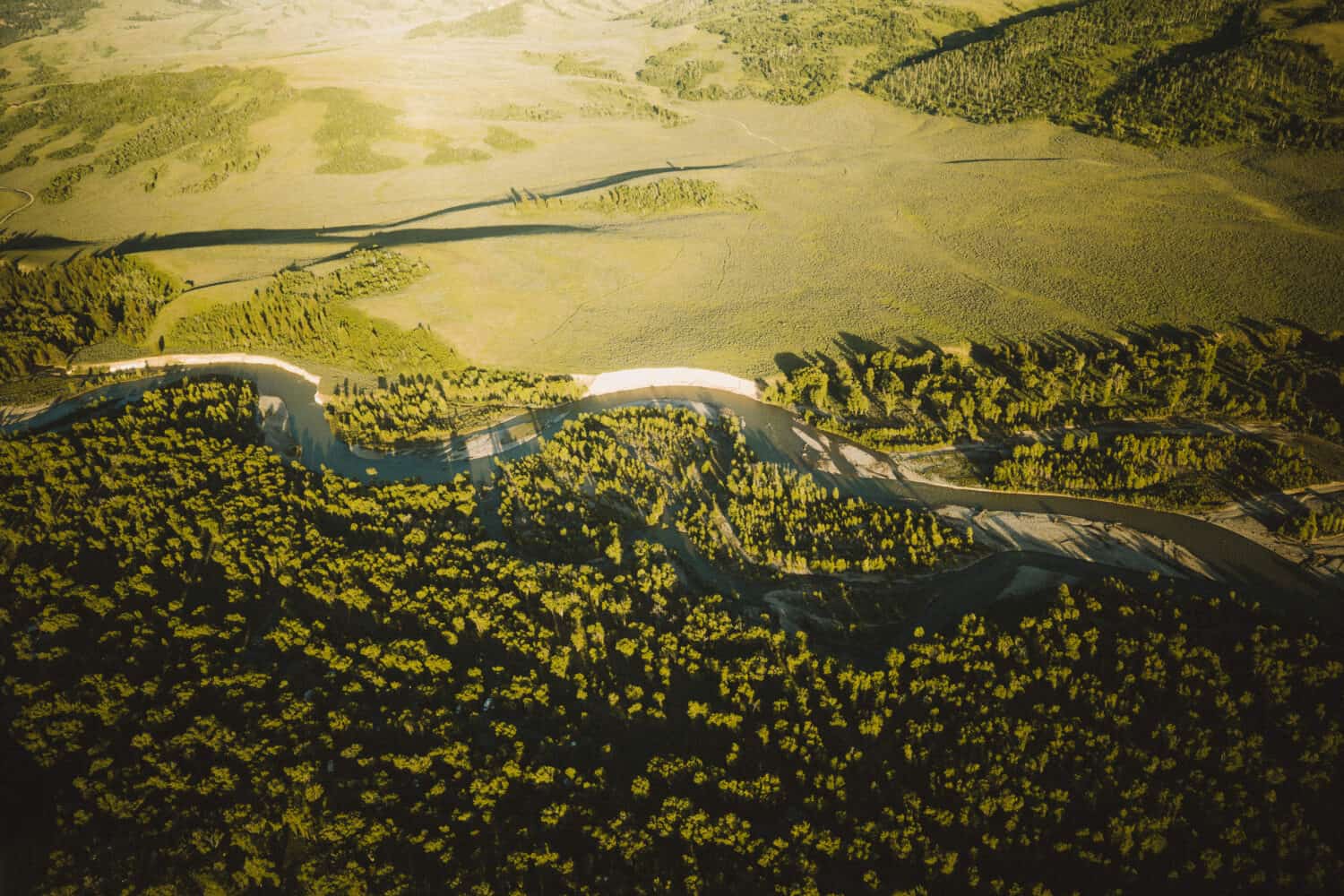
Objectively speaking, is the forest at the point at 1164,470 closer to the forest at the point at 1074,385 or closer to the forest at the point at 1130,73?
the forest at the point at 1074,385

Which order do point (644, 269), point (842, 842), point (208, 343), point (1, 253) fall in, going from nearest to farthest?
point (842, 842)
point (208, 343)
point (644, 269)
point (1, 253)

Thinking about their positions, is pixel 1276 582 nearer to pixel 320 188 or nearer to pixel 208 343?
pixel 208 343

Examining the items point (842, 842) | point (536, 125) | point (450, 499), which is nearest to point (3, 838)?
point (450, 499)

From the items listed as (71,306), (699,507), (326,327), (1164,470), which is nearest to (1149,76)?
(1164,470)

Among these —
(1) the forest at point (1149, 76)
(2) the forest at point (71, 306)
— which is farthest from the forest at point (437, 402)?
(1) the forest at point (1149, 76)

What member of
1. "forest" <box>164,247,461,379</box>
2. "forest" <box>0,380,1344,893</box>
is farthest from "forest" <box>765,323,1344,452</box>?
"forest" <box>164,247,461,379</box>

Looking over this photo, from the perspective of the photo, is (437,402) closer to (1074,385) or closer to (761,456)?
(761,456)

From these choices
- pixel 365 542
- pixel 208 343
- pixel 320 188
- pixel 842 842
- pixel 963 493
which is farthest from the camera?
pixel 320 188
